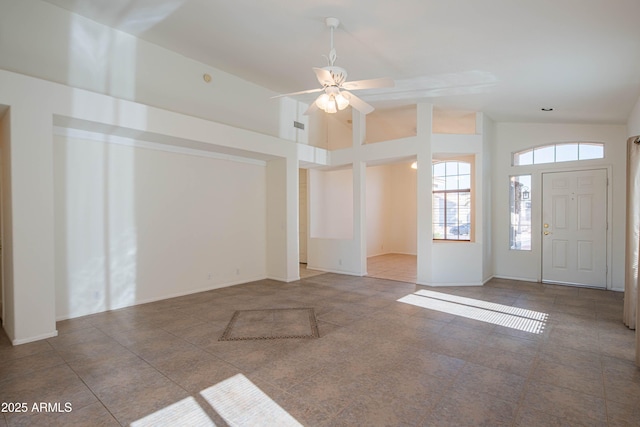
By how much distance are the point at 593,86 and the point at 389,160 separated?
337 centimetres

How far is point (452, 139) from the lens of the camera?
6082 millimetres

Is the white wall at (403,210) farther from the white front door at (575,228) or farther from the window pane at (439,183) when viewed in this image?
the white front door at (575,228)

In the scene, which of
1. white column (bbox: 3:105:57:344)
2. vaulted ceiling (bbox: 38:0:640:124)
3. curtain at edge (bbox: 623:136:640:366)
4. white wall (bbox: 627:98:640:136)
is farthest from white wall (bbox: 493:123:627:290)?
white column (bbox: 3:105:57:344)

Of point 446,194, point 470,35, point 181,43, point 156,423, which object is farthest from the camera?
point 446,194

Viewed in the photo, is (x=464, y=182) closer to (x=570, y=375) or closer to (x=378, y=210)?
(x=378, y=210)

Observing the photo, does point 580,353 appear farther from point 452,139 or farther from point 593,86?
point 452,139

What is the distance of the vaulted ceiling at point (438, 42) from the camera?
320cm

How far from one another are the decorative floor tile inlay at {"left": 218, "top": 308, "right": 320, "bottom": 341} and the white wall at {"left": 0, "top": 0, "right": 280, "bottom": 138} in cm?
334

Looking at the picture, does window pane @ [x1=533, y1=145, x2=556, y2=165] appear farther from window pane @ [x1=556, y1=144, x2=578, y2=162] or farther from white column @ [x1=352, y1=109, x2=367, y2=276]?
white column @ [x1=352, y1=109, x2=367, y2=276]

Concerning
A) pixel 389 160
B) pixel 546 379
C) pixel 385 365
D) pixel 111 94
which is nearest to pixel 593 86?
pixel 389 160

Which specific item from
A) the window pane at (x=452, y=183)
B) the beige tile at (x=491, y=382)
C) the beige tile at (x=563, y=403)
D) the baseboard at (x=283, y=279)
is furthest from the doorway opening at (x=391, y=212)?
the beige tile at (x=563, y=403)

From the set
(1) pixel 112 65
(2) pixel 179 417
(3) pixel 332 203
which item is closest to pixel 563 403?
(2) pixel 179 417

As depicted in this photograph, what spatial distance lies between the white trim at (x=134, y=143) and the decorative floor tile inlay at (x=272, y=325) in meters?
2.83

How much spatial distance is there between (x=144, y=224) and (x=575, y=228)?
7.60 meters
